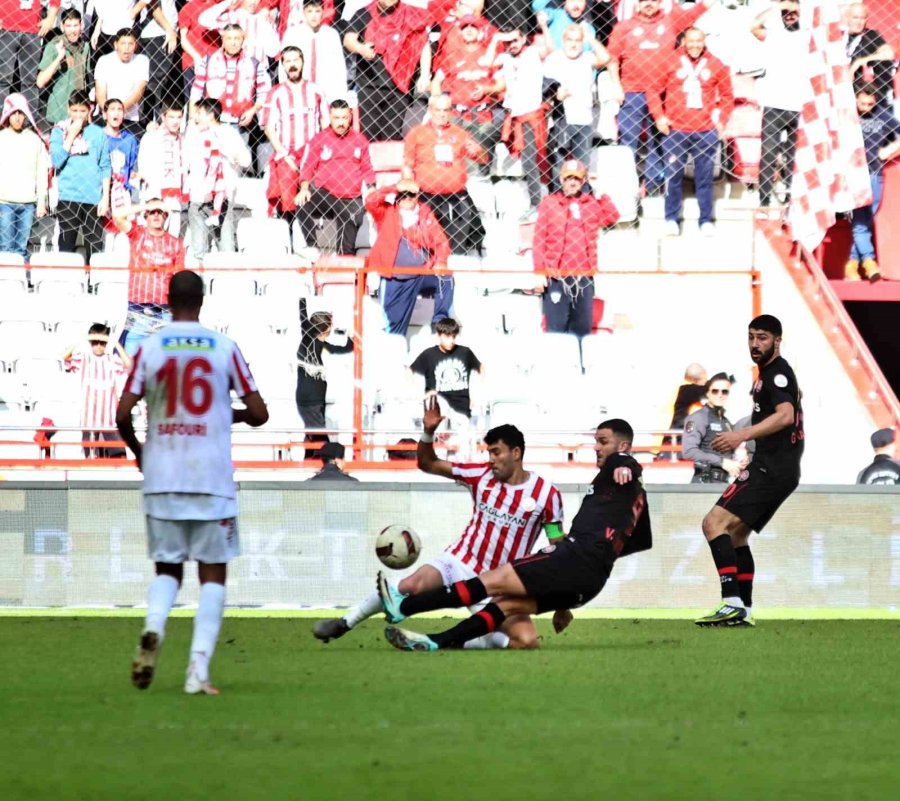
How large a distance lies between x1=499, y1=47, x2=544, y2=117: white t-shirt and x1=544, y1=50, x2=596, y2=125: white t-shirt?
0.12 meters

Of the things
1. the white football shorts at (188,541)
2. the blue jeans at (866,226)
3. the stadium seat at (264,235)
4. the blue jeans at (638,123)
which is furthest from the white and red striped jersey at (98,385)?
the white football shorts at (188,541)

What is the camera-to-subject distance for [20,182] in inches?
688

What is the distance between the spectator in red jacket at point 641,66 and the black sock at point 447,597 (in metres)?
9.05

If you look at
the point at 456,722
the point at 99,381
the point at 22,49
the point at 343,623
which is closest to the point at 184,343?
the point at 456,722

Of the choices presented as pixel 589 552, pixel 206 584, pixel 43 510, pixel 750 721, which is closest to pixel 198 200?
pixel 43 510

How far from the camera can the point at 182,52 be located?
18.7m

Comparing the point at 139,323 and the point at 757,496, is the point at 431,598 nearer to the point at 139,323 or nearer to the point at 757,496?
the point at 757,496

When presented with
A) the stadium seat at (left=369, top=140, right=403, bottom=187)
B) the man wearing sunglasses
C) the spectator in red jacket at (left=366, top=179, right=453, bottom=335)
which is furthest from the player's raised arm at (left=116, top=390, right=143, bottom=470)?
the stadium seat at (left=369, top=140, right=403, bottom=187)

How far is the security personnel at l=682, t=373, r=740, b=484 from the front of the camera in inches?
570

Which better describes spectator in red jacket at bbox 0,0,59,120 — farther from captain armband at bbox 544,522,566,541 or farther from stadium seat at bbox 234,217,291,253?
captain armband at bbox 544,522,566,541

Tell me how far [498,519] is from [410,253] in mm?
6818

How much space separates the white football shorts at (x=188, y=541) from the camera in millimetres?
7605

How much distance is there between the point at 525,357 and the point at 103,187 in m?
4.57

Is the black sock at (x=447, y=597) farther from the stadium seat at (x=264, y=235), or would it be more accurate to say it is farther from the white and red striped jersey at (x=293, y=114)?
the white and red striped jersey at (x=293, y=114)
